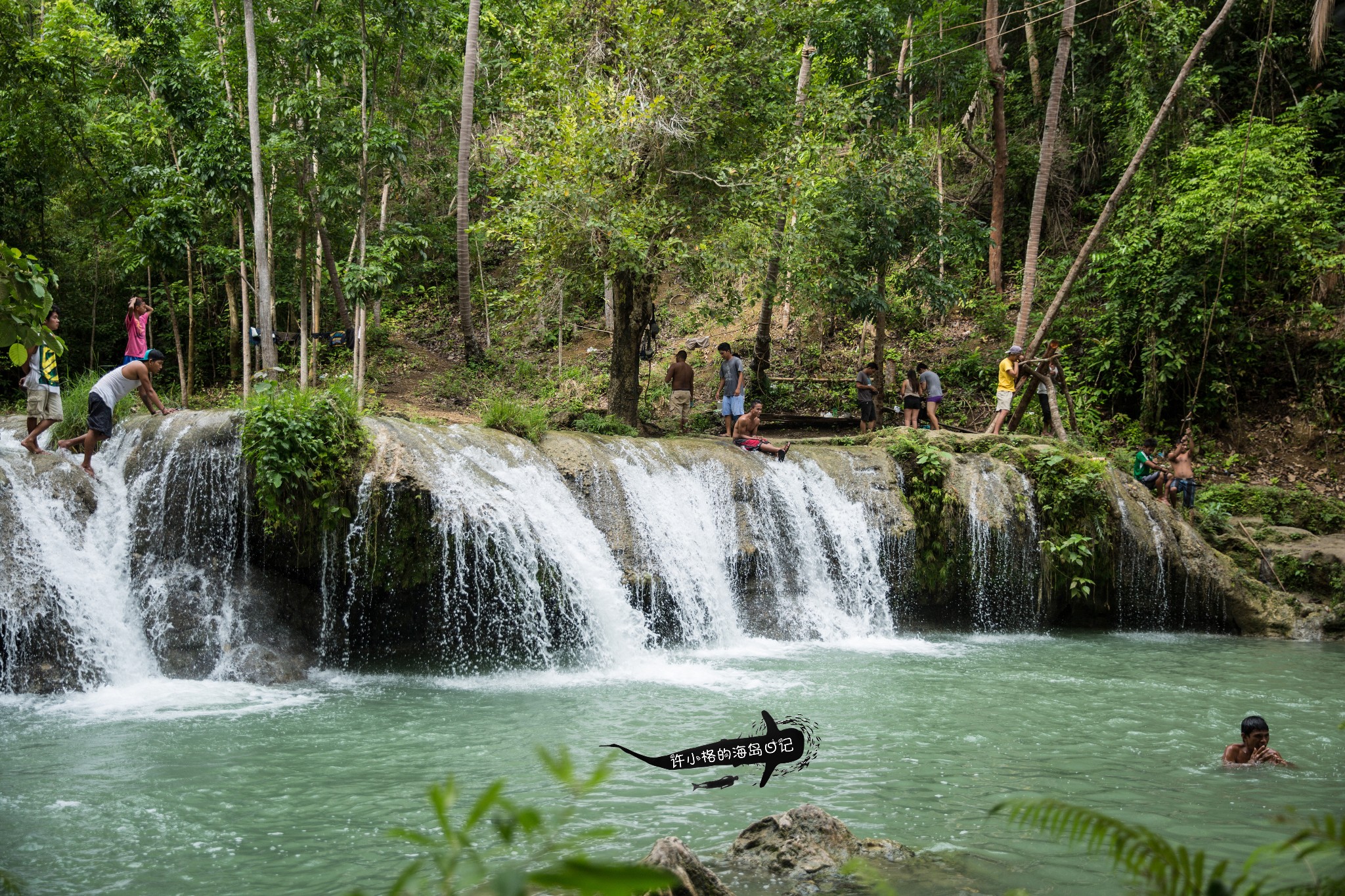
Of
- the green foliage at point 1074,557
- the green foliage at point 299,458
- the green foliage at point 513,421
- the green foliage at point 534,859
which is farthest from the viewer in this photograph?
the green foliage at point 1074,557

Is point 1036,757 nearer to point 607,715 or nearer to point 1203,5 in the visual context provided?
point 607,715

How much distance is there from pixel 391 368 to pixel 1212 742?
17208 millimetres

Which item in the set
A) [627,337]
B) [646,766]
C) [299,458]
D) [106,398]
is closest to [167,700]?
[299,458]

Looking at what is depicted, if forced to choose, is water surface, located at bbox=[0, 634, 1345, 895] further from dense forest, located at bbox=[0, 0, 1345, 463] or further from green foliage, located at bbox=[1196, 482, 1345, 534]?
dense forest, located at bbox=[0, 0, 1345, 463]

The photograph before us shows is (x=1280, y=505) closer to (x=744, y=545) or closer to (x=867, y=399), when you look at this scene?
(x=867, y=399)

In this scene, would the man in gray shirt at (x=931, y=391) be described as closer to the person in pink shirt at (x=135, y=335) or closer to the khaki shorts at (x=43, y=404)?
the person in pink shirt at (x=135, y=335)

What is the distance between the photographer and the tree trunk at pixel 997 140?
20.3 m

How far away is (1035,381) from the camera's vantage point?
16.4 meters

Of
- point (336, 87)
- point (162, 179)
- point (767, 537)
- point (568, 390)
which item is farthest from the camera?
point (568, 390)

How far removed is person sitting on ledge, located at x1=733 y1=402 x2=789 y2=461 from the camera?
1395cm

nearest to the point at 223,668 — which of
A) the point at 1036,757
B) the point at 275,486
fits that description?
the point at 275,486

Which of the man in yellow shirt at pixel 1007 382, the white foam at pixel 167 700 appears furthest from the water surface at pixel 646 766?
the man in yellow shirt at pixel 1007 382

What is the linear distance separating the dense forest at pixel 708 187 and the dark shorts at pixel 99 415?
159 inches

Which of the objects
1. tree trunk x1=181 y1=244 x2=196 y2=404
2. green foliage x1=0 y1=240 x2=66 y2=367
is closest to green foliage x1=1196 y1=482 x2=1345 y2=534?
green foliage x1=0 y1=240 x2=66 y2=367
